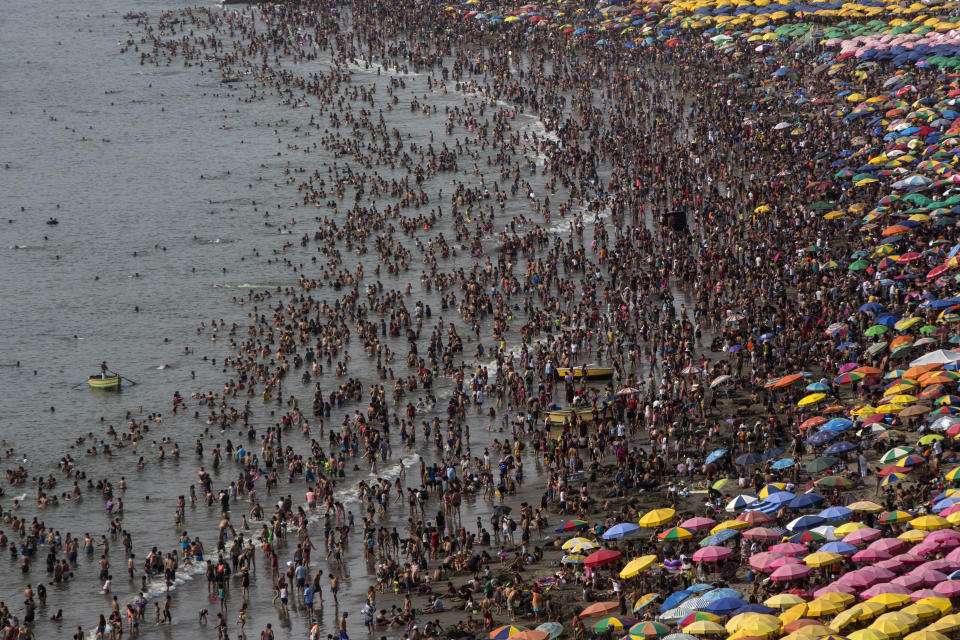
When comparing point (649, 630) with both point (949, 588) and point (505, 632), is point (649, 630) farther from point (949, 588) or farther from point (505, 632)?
point (949, 588)

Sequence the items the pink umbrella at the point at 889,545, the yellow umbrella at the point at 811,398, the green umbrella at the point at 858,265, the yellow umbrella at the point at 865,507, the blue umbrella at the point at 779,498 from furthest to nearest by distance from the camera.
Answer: the green umbrella at the point at 858,265 → the yellow umbrella at the point at 811,398 → the blue umbrella at the point at 779,498 → the yellow umbrella at the point at 865,507 → the pink umbrella at the point at 889,545

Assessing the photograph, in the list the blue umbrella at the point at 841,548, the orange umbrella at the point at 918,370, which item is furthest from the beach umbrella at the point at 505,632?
the orange umbrella at the point at 918,370

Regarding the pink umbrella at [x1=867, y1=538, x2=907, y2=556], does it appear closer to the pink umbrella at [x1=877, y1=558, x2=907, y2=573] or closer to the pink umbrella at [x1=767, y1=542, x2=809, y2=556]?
the pink umbrella at [x1=877, y1=558, x2=907, y2=573]

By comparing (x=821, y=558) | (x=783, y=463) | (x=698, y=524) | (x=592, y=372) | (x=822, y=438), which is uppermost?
(x=821, y=558)

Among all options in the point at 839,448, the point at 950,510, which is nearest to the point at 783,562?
the point at 950,510

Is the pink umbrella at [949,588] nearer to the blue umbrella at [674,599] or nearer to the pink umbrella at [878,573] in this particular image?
the pink umbrella at [878,573]

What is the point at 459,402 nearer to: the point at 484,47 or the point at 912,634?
the point at 912,634
